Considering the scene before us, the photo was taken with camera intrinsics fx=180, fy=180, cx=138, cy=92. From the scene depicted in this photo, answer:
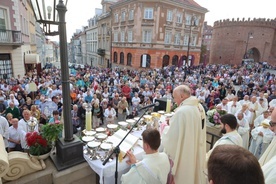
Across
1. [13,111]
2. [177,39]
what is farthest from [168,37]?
[13,111]

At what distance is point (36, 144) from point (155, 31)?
27358 mm

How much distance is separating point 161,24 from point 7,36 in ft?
67.3

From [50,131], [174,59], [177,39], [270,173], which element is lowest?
[50,131]

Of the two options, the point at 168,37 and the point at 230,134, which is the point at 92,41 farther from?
the point at 230,134

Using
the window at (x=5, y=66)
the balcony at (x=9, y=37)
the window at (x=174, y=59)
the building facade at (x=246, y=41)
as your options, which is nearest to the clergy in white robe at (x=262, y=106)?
the balcony at (x=9, y=37)

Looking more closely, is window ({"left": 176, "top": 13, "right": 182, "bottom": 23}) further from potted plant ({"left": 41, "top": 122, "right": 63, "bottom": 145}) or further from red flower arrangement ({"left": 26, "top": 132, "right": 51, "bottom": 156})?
red flower arrangement ({"left": 26, "top": 132, "right": 51, "bottom": 156})

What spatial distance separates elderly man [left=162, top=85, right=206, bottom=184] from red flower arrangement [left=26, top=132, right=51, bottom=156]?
194 centimetres

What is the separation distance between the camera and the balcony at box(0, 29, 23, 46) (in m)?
13.9

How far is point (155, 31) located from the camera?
91.1ft

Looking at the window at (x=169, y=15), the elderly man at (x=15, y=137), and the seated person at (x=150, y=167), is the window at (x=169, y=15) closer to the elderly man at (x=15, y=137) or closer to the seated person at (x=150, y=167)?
the elderly man at (x=15, y=137)

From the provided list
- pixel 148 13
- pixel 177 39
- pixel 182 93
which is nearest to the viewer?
pixel 182 93

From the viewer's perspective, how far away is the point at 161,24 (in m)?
28.0

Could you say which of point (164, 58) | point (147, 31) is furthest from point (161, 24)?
point (164, 58)

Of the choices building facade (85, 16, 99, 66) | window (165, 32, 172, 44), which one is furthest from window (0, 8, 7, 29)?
building facade (85, 16, 99, 66)
